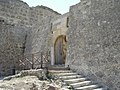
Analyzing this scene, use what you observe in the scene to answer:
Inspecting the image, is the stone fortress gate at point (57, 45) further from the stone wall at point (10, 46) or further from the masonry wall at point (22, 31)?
the stone wall at point (10, 46)

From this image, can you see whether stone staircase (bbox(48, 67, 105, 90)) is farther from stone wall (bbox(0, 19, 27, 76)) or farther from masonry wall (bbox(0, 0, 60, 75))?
stone wall (bbox(0, 19, 27, 76))

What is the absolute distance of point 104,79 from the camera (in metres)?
6.52

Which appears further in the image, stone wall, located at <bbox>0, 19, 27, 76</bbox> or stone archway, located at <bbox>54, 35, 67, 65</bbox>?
stone wall, located at <bbox>0, 19, 27, 76</bbox>

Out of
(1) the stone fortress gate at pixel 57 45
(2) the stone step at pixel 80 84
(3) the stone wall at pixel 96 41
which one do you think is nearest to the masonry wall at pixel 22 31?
(1) the stone fortress gate at pixel 57 45

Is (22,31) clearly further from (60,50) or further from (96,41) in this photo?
(96,41)

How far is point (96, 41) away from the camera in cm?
707

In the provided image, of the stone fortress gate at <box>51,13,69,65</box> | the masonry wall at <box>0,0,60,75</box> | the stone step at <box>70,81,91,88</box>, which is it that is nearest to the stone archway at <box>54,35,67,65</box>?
the stone fortress gate at <box>51,13,69,65</box>

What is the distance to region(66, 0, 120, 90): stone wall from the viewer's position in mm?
6336

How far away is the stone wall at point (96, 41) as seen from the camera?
634 centimetres

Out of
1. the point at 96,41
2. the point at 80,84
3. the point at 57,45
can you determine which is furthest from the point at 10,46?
the point at 80,84

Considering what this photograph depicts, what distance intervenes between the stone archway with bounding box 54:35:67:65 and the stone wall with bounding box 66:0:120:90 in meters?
1.34

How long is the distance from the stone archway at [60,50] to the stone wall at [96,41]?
1341mm

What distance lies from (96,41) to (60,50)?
3.30 meters

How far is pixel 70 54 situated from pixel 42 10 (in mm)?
7500
